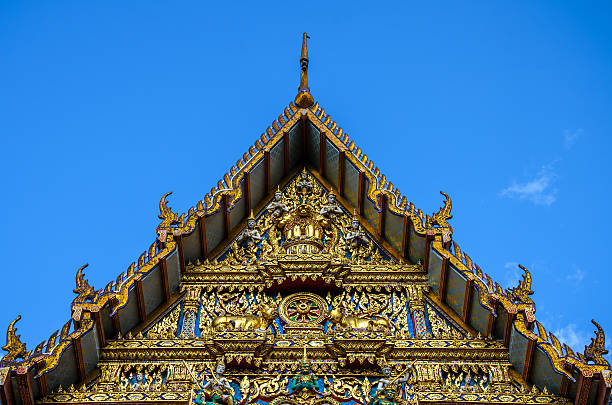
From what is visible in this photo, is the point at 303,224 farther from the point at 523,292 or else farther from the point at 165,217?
the point at 523,292

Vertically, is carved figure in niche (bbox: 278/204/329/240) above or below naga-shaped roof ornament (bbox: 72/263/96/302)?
above

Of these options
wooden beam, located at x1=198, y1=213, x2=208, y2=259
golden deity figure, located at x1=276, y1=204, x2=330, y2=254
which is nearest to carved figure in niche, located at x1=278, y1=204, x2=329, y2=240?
golden deity figure, located at x1=276, y1=204, x2=330, y2=254

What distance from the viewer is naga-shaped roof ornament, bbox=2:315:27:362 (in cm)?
1039

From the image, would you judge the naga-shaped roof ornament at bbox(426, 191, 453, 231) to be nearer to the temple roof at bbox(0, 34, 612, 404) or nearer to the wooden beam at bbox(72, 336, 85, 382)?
the temple roof at bbox(0, 34, 612, 404)

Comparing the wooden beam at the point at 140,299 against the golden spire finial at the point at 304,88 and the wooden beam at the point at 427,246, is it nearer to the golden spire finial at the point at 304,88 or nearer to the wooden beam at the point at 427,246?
the wooden beam at the point at 427,246

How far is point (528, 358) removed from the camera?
11.1 metres

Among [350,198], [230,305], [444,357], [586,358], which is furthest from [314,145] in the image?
[586,358]

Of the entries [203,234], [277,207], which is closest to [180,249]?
[203,234]

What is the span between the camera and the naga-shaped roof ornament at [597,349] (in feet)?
34.2

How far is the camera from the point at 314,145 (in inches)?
583

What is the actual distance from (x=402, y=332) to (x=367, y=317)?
53cm

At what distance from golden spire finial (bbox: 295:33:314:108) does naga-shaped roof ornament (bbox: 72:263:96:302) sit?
507 centimetres

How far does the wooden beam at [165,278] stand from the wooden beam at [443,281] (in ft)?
12.2

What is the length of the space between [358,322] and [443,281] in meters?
1.34
